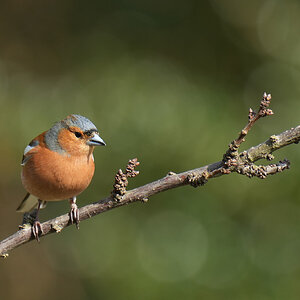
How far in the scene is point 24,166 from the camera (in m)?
3.97

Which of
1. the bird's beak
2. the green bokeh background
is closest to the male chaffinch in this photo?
the bird's beak

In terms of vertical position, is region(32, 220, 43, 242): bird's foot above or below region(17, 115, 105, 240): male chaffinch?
below

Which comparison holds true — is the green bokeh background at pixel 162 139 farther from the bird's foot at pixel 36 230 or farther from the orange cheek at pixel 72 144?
the bird's foot at pixel 36 230

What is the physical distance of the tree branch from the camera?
2.56 meters

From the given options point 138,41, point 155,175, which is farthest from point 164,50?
point 155,175

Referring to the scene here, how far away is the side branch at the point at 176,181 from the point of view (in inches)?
102

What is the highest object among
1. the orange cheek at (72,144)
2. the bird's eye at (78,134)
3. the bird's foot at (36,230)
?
the bird's eye at (78,134)

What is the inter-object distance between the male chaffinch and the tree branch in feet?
2.08

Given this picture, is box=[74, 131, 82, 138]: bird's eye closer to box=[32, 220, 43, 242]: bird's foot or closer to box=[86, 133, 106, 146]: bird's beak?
box=[86, 133, 106, 146]: bird's beak

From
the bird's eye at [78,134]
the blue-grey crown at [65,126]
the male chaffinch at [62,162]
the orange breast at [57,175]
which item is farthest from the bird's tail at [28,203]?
the bird's eye at [78,134]

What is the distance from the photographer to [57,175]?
3684 mm

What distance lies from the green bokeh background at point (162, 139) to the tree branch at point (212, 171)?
247 centimetres

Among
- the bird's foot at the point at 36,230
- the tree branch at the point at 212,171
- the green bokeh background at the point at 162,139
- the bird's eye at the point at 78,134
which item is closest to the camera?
the tree branch at the point at 212,171

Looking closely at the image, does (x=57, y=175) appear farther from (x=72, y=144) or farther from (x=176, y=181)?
(x=176, y=181)
